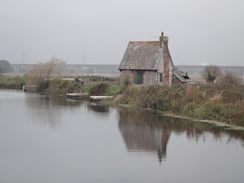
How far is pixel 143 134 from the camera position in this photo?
20750 mm

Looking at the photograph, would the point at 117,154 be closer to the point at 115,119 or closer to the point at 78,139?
the point at 78,139

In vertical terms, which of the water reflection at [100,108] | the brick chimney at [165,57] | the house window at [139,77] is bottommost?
the water reflection at [100,108]

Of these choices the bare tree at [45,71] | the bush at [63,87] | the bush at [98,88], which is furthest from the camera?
the bare tree at [45,71]

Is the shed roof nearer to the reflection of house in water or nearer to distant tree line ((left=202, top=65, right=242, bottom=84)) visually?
distant tree line ((left=202, top=65, right=242, bottom=84))

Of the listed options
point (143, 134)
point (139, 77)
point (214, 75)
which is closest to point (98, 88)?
point (139, 77)

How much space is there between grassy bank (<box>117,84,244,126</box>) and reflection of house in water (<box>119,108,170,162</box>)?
7.45 feet

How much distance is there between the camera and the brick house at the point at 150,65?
39.3 m

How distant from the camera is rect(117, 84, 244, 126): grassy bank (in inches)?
934

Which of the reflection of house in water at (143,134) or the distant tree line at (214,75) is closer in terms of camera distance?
the reflection of house in water at (143,134)

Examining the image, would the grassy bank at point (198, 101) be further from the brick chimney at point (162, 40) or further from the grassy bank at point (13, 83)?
the grassy bank at point (13, 83)

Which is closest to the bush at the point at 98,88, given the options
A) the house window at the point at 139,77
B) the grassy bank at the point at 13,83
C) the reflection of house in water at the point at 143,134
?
the house window at the point at 139,77

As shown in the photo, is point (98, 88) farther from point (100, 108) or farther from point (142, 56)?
point (100, 108)

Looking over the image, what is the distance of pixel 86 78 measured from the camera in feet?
170

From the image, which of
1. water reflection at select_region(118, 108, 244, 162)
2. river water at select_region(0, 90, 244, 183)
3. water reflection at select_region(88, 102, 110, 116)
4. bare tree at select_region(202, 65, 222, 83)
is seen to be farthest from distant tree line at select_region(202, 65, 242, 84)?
river water at select_region(0, 90, 244, 183)
